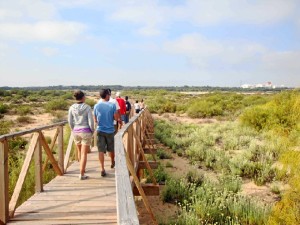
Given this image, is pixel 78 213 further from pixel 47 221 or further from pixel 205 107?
pixel 205 107

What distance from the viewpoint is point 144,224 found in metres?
6.86

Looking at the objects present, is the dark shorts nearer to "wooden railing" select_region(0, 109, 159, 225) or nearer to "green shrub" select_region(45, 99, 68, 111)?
"wooden railing" select_region(0, 109, 159, 225)

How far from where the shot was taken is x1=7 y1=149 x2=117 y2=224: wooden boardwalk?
4.41 m

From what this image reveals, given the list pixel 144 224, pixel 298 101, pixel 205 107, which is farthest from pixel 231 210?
pixel 205 107

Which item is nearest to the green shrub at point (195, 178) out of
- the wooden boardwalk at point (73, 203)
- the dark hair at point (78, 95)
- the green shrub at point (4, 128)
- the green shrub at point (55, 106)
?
the wooden boardwalk at point (73, 203)

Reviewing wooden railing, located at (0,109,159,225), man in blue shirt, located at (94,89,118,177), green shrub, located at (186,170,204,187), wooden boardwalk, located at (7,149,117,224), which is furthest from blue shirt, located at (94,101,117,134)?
green shrub, located at (186,170,204,187)

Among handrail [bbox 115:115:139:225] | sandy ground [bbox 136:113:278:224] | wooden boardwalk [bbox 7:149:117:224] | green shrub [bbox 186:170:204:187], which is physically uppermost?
handrail [bbox 115:115:139:225]

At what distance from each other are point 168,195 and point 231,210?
1832 mm

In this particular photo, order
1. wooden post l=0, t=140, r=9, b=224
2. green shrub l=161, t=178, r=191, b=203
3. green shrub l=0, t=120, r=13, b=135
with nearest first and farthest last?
wooden post l=0, t=140, r=9, b=224 → green shrub l=161, t=178, r=191, b=203 → green shrub l=0, t=120, r=13, b=135

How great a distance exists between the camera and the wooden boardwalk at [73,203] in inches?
173

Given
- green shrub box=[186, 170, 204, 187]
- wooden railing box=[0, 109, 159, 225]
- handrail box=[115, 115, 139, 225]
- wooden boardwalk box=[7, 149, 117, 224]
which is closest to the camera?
handrail box=[115, 115, 139, 225]

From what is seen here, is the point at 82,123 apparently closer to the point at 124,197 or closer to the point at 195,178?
the point at 124,197

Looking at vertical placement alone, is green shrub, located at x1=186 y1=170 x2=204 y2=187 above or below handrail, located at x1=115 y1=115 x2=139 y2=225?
below

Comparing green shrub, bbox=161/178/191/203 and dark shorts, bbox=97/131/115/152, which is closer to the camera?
dark shorts, bbox=97/131/115/152
